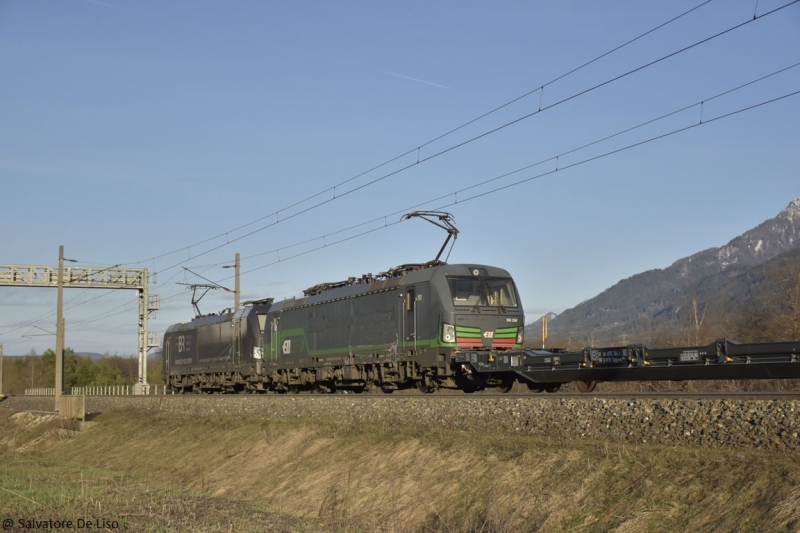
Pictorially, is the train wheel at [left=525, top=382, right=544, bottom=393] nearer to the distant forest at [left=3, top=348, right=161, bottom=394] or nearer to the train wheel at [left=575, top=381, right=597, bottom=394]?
the train wheel at [left=575, top=381, right=597, bottom=394]

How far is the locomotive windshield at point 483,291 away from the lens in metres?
26.2

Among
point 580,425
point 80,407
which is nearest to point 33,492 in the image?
point 580,425

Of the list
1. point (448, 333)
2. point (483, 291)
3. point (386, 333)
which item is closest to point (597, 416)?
point (448, 333)

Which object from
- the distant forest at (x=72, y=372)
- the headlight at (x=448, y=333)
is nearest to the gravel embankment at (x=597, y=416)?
the headlight at (x=448, y=333)

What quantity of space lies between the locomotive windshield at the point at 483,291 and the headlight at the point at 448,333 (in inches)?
31.2

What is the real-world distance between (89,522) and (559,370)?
39.9 feet

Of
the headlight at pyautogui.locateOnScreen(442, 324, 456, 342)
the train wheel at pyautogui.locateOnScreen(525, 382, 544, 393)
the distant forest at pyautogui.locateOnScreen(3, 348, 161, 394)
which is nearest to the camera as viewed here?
the train wheel at pyautogui.locateOnScreen(525, 382, 544, 393)

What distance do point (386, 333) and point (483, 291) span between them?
3954 mm

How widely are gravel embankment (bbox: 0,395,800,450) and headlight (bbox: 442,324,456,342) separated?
3.22 metres

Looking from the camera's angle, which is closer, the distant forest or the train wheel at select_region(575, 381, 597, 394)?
the train wheel at select_region(575, 381, 597, 394)

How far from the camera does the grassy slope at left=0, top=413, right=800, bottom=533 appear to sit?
36.4 ft

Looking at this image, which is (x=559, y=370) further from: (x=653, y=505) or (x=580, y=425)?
(x=653, y=505)

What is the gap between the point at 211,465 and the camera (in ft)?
74.7

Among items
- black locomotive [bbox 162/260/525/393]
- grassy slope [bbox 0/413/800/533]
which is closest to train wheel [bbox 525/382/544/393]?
black locomotive [bbox 162/260/525/393]
